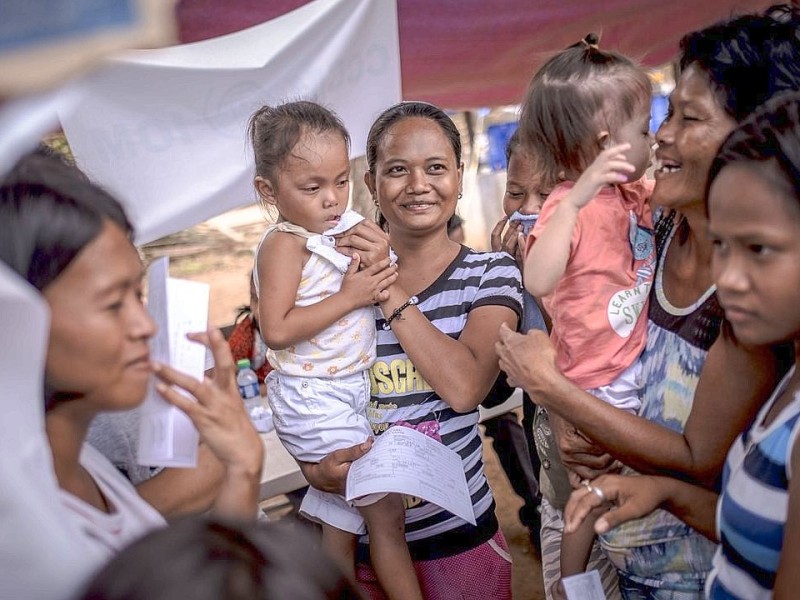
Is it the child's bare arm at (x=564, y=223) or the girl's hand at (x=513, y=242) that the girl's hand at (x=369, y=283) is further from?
the girl's hand at (x=513, y=242)

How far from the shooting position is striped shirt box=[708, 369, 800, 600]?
105cm

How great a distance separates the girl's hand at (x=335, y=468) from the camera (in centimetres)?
186

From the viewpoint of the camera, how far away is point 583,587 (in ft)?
5.11

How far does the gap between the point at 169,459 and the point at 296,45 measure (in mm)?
2457

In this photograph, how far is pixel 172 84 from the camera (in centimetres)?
297

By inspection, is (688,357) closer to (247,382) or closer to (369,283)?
(369,283)

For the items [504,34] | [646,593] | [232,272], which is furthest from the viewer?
[232,272]

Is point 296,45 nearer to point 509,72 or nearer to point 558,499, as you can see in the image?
point 509,72

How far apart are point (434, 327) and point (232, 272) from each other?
29.4 ft

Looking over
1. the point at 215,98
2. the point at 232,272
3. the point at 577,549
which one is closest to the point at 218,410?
the point at 577,549

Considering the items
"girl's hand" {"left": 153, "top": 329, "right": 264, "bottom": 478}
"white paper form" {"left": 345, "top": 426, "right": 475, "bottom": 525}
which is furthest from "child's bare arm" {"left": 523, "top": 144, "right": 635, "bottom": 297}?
"girl's hand" {"left": 153, "top": 329, "right": 264, "bottom": 478}

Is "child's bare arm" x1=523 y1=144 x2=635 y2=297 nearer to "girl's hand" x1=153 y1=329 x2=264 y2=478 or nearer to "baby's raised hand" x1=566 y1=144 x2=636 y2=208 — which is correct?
"baby's raised hand" x1=566 y1=144 x2=636 y2=208

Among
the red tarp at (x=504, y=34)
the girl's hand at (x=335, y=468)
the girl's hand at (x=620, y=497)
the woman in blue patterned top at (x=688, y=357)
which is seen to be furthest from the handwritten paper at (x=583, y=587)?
the red tarp at (x=504, y=34)

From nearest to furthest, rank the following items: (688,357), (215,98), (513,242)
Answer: (688,357)
(513,242)
(215,98)
